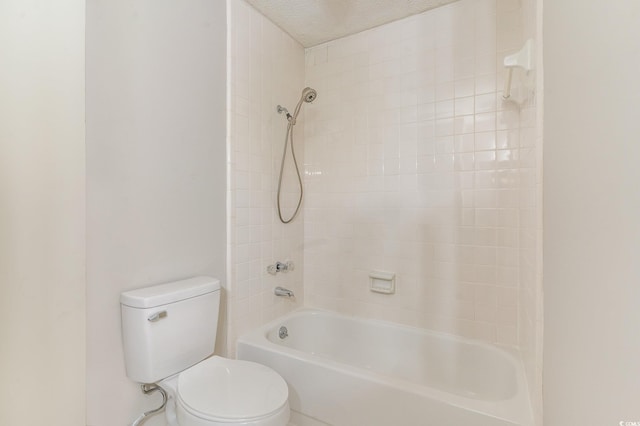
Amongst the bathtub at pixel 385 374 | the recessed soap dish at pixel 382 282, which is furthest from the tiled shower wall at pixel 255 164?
the recessed soap dish at pixel 382 282

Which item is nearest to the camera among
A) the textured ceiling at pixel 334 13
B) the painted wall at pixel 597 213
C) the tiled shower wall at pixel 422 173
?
the painted wall at pixel 597 213

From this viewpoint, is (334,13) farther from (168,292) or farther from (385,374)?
(385,374)

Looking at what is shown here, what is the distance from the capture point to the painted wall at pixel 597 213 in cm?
32

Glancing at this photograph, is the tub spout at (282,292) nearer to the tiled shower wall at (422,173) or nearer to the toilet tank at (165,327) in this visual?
the tiled shower wall at (422,173)

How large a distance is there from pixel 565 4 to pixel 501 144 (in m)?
1.01

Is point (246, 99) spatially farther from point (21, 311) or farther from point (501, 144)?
point (501, 144)

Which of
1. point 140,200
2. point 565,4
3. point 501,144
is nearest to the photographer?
point 565,4

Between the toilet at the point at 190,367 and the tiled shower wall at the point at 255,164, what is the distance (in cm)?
29

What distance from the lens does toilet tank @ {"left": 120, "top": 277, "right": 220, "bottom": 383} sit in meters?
1.04

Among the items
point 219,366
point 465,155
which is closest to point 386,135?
point 465,155

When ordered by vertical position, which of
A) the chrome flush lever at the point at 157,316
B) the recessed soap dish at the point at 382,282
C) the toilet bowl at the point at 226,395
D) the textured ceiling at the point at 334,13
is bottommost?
the toilet bowl at the point at 226,395

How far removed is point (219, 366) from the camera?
1.18 meters

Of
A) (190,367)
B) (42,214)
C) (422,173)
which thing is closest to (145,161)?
(42,214)

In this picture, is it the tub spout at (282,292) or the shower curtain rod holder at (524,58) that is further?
the tub spout at (282,292)
